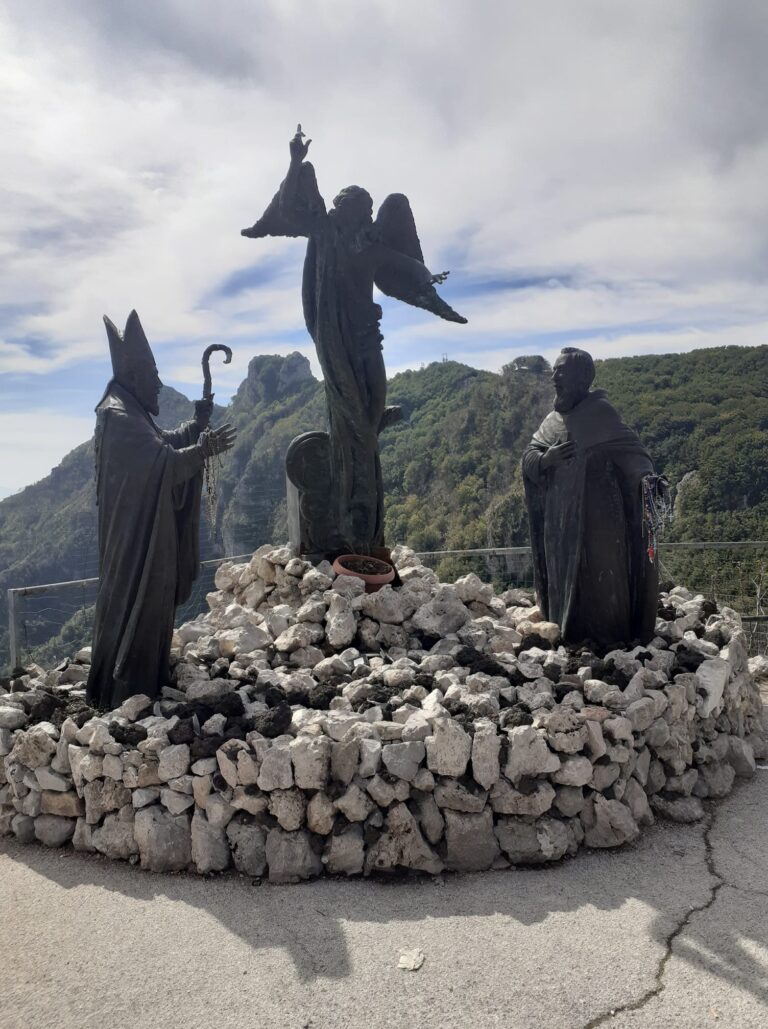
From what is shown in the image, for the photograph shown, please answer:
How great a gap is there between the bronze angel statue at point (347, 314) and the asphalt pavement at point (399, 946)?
343 centimetres

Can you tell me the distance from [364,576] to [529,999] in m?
3.64

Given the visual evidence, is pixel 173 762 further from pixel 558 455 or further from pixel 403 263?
pixel 403 263

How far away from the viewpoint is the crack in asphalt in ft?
8.91

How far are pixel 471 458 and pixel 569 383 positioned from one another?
1882 cm

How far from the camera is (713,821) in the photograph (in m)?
4.22

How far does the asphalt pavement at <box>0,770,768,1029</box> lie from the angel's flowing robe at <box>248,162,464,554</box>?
3.44 metres

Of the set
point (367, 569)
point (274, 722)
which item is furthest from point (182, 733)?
point (367, 569)

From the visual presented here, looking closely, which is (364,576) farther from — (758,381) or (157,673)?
(758,381)

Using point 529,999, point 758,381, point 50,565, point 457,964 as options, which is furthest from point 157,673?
point 758,381

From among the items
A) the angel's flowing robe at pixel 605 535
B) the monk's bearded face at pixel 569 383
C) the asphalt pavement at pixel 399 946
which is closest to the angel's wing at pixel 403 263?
the monk's bearded face at pixel 569 383

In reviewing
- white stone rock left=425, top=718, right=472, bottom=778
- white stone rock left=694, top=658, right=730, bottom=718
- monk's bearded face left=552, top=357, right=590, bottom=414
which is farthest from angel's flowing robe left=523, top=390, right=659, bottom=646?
white stone rock left=425, top=718, right=472, bottom=778

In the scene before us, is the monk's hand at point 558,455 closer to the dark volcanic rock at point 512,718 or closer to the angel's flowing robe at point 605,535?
the angel's flowing robe at point 605,535

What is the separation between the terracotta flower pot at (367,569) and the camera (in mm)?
6176

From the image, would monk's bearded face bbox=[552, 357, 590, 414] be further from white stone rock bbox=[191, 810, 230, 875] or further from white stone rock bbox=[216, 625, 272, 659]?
white stone rock bbox=[191, 810, 230, 875]
